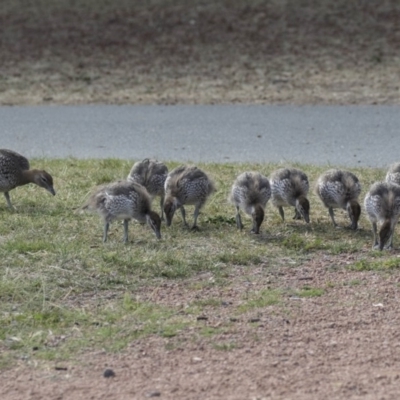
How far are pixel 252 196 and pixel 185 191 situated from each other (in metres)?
0.63

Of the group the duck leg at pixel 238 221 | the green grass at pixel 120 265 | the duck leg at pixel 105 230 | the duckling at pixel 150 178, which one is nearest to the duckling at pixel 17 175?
the green grass at pixel 120 265

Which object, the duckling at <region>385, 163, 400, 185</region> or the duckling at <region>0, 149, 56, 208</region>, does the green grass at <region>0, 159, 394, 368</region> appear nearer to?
the duckling at <region>0, 149, 56, 208</region>

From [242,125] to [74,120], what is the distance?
8.47 ft

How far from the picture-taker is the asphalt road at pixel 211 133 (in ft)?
41.8

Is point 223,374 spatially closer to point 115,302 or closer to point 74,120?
point 115,302

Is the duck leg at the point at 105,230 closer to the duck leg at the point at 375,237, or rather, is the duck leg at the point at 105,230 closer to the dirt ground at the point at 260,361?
the dirt ground at the point at 260,361

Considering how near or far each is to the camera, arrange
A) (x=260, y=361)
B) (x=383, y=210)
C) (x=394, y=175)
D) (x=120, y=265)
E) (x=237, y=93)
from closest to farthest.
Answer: (x=260, y=361) < (x=120, y=265) < (x=383, y=210) < (x=394, y=175) < (x=237, y=93)

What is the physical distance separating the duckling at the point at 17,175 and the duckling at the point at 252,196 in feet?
6.64

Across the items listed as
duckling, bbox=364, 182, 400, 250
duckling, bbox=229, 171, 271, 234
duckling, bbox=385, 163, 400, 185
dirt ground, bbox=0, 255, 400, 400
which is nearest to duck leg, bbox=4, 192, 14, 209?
duckling, bbox=229, 171, 271, 234

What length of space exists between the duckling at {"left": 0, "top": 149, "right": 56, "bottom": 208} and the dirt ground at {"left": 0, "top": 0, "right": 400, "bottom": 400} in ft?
9.89

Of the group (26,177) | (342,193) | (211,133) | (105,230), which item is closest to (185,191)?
(105,230)

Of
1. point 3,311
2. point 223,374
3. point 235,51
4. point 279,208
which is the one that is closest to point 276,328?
point 223,374

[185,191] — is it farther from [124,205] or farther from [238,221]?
[124,205]

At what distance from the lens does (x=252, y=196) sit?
926 cm
